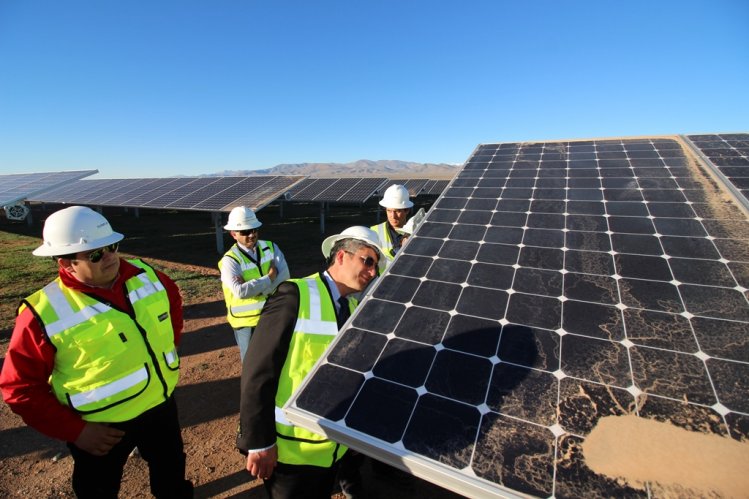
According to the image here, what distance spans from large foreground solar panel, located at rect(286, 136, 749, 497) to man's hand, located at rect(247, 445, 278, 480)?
2.03 feet

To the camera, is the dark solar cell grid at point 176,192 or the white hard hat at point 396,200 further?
the dark solar cell grid at point 176,192

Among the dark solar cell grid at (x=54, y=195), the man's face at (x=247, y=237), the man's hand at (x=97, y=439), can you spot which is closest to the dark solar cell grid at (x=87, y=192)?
the dark solar cell grid at (x=54, y=195)

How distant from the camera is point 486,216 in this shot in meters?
3.47

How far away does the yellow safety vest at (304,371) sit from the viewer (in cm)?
227

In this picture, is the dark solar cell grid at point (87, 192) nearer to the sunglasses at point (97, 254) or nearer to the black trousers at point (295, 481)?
the sunglasses at point (97, 254)

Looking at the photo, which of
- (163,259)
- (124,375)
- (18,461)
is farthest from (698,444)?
(163,259)

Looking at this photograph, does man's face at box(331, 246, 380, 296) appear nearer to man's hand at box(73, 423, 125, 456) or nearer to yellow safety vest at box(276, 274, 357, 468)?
yellow safety vest at box(276, 274, 357, 468)

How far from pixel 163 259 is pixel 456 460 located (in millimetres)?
15016

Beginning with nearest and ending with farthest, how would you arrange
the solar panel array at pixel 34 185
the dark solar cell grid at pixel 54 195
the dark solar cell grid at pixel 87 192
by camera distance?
the solar panel array at pixel 34 185
the dark solar cell grid at pixel 87 192
the dark solar cell grid at pixel 54 195

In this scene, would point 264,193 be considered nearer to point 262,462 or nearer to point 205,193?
point 205,193

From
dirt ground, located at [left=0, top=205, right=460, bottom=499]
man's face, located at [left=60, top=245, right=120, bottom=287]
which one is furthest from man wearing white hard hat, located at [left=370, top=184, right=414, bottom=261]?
man's face, located at [left=60, top=245, right=120, bottom=287]

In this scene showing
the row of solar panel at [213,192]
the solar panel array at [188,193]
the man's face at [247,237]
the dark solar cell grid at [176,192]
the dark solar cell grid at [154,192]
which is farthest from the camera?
the dark solar cell grid at [154,192]

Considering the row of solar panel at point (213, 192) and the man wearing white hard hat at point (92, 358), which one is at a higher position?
the row of solar panel at point (213, 192)

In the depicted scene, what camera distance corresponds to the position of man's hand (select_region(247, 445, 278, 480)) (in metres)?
2.17
